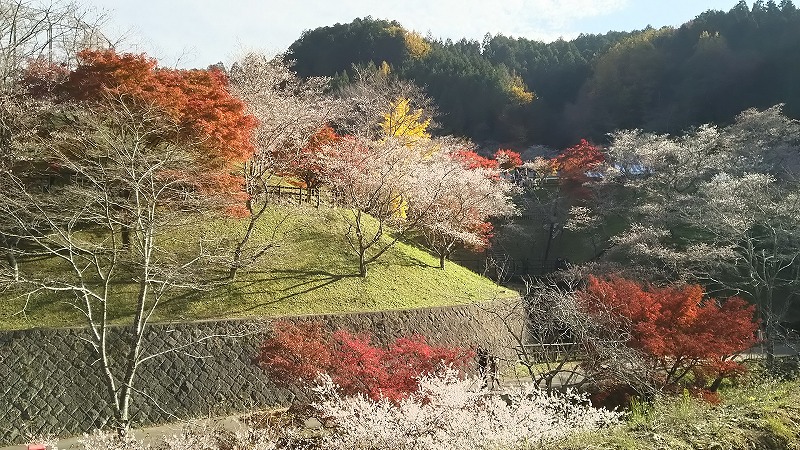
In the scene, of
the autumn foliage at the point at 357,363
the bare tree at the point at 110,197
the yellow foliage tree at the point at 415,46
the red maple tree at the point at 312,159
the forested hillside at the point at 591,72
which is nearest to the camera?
the autumn foliage at the point at 357,363

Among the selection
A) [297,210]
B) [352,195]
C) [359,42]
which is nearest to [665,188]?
[352,195]

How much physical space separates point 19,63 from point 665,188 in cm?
2754

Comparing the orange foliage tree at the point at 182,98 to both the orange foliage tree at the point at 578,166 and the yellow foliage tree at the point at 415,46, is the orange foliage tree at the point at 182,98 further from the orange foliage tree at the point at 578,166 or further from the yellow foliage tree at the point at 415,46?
the yellow foliage tree at the point at 415,46

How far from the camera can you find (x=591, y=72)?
166 ft

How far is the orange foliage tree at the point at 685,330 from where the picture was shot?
35.2 feet

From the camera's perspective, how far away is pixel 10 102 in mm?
13570

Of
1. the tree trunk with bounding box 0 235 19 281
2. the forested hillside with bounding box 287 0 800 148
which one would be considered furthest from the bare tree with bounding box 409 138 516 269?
the forested hillside with bounding box 287 0 800 148

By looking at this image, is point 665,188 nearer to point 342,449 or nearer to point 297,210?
point 297,210

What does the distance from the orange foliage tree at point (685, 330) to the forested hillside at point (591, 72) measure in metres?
31.2

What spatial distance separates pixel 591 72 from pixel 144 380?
4912 cm

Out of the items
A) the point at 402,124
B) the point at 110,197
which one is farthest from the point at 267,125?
the point at 402,124

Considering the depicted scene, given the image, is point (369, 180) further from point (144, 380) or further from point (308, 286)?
point (144, 380)

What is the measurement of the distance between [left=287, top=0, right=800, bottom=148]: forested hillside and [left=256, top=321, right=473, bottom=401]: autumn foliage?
36805 mm

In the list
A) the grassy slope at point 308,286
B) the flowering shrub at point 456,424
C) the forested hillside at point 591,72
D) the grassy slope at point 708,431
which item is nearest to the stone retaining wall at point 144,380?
the grassy slope at point 308,286
